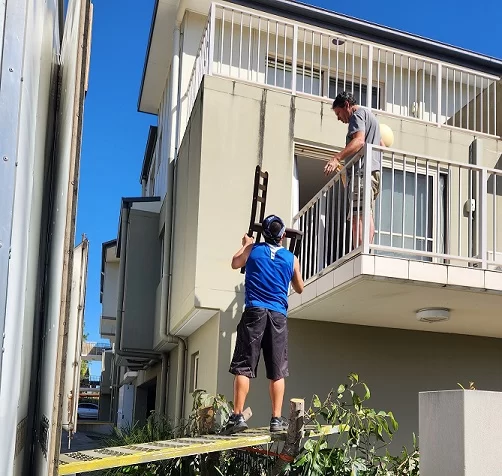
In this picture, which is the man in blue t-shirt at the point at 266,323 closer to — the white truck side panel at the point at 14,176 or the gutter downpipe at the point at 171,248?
Answer: the white truck side panel at the point at 14,176

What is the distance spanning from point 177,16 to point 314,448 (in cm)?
865

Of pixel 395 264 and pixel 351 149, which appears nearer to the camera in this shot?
pixel 395 264

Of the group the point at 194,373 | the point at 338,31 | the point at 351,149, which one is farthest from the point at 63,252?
the point at 338,31

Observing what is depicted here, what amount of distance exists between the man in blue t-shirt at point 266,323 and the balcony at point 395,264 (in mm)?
709

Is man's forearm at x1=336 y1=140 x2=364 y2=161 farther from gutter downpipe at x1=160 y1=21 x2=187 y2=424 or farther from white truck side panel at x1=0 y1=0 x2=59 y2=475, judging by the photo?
gutter downpipe at x1=160 y1=21 x2=187 y2=424

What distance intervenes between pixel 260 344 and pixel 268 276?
568mm

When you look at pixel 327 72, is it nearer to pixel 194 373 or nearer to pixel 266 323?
pixel 194 373

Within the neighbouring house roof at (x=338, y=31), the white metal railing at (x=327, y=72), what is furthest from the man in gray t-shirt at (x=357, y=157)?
the neighbouring house roof at (x=338, y=31)

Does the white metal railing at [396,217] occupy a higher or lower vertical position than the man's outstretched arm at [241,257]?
higher

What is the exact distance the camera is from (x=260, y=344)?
5516mm

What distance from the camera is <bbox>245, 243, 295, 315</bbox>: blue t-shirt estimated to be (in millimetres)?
5613

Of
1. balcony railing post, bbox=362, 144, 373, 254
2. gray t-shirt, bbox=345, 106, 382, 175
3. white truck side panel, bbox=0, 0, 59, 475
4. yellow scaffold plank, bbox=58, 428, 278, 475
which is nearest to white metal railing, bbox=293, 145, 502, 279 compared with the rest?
balcony railing post, bbox=362, 144, 373, 254

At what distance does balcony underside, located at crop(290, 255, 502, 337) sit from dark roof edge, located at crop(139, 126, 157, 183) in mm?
9335

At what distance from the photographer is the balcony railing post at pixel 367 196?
579 centimetres
